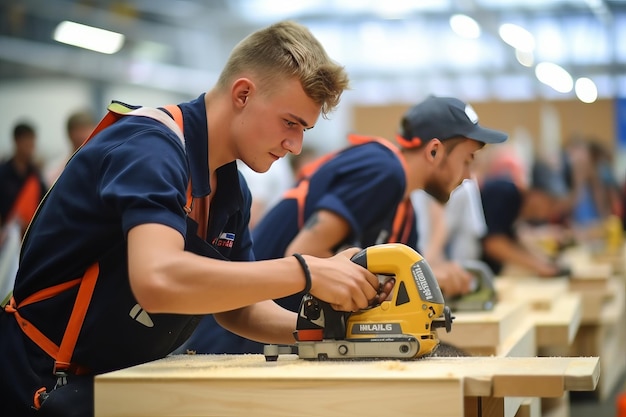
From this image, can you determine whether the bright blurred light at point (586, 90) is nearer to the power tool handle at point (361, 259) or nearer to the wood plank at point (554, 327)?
the wood plank at point (554, 327)

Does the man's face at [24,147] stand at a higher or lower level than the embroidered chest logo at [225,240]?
higher

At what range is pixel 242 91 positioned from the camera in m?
2.64

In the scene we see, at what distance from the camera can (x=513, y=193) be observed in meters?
7.06

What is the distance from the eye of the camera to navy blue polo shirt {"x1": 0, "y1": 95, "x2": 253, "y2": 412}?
7.50 feet

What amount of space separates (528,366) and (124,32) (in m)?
11.8

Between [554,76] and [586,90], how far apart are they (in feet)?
6.26

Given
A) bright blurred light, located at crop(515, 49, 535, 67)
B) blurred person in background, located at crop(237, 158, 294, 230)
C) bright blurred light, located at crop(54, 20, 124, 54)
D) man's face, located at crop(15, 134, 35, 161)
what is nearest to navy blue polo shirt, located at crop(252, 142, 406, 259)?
blurred person in background, located at crop(237, 158, 294, 230)

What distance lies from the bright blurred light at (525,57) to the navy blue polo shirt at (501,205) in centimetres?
806

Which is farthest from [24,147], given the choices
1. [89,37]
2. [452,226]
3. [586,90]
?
[586,90]

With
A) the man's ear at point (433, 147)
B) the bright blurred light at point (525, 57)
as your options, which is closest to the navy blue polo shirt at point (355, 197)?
the man's ear at point (433, 147)

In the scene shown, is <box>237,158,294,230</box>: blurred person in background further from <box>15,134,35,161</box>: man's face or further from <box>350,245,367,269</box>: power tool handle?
<box>350,245,367,269</box>: power tool handle

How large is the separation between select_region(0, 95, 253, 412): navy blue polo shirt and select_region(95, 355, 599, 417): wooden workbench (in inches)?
8.5

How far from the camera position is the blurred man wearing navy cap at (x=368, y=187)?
3748 mm

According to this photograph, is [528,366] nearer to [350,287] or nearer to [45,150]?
[350,287]
